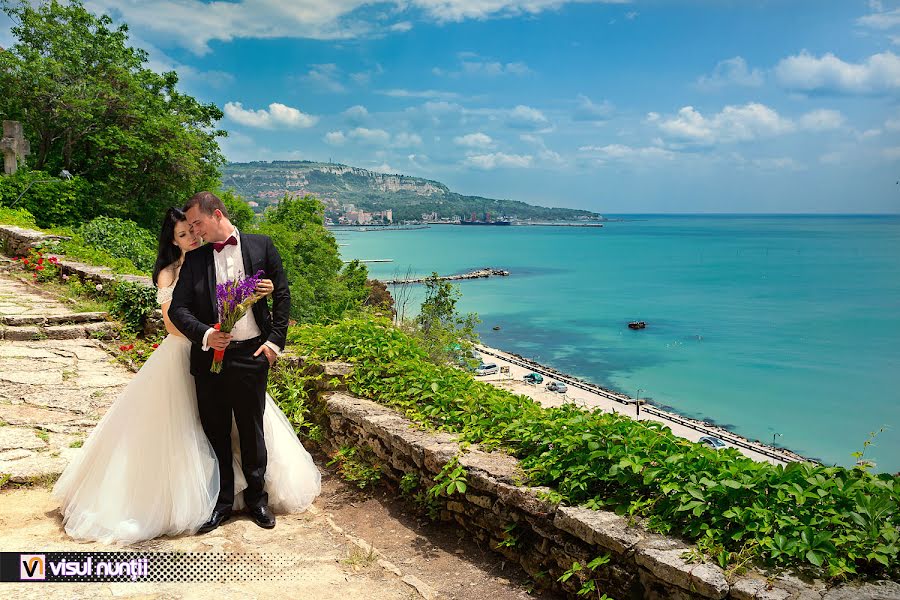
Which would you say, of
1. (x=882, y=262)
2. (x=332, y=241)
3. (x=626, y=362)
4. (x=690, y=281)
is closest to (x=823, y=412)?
(x=626, y=362)

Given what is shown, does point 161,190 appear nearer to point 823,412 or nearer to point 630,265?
point 823,412

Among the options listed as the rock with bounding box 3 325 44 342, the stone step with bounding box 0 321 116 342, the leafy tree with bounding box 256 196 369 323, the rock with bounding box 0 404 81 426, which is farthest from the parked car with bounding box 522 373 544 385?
the rock with bounding box 0 404 81 426

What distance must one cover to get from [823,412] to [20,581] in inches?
2004

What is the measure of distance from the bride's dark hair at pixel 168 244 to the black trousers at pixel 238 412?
0.71m

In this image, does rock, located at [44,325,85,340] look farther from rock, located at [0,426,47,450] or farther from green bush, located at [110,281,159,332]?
rock, located at [0,426,47,450]

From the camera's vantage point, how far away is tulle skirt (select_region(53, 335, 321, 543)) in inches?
144

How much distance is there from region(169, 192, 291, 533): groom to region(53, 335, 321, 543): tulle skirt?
0.33ft

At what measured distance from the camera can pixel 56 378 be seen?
6.43 metres

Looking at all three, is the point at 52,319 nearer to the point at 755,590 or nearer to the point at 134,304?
the point at 134,304

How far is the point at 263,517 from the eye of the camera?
395cm

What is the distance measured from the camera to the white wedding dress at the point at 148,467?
3646mm

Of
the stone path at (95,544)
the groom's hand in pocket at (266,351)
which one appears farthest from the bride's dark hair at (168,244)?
the stone path at (95,544)

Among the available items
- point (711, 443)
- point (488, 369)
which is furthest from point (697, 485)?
point (488, 369)

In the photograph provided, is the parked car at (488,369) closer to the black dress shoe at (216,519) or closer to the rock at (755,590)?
the black dress shoe at (216,519)
